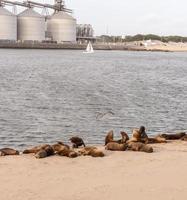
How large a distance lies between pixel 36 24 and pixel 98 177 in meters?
159

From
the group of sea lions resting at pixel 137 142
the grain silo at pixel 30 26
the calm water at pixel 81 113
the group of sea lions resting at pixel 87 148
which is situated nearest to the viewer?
the group of sea lions resting at pixel 87 148

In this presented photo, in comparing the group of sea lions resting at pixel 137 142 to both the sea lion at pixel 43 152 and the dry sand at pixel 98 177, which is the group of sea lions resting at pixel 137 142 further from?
the sea lion at pixel 43 152

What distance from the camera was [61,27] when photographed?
176375 mm

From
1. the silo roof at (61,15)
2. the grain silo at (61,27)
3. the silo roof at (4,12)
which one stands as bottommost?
the grain silo at (61,27)

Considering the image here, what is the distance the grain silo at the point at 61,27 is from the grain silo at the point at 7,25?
16210 mm

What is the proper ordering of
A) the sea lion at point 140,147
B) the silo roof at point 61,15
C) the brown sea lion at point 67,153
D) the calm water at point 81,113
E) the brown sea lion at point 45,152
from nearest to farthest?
1. the brown sea lion at point 45,152
2. the brown sea lion at point 67,153
3. the sea lion at point 140,147
4. the calm water at point 81,113
5. the silo roof at point 61,15

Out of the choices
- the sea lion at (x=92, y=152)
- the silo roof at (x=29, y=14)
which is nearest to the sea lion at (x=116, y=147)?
the sea lion at (x=92, y=152)

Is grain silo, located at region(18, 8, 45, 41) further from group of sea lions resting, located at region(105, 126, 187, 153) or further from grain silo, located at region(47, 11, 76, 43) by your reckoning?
group of sea lions resting, located at region(105, 126, 187, 153)

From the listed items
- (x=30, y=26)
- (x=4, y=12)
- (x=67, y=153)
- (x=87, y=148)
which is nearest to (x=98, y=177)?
(x=67, y=153)

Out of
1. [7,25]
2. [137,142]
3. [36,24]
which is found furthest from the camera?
[36,24]

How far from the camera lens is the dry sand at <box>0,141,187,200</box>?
10539 millimetres

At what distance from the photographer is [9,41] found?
169375mm

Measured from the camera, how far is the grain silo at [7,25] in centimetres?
16300

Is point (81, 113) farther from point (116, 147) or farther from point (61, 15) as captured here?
point (61, 15)
